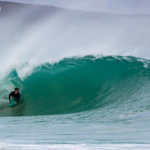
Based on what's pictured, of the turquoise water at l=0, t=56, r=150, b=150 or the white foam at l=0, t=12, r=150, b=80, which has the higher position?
the white foam at l=0, t=12, r=150, b=80

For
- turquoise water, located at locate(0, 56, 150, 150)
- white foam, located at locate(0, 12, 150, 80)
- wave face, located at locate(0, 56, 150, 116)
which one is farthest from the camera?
white foam, located at locate(0, 12, 150, 80)

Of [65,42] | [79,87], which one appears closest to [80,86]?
[79,87]

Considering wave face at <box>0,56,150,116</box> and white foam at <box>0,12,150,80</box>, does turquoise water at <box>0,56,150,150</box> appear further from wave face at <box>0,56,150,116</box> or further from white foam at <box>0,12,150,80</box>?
white foam at <box>0,12,150,80</box>

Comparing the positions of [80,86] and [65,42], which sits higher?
[65,42]

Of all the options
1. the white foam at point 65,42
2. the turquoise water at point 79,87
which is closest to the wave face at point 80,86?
the turquoise water at point 79,87

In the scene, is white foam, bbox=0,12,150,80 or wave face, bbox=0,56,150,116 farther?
white foam, bbox=0,12,150,80

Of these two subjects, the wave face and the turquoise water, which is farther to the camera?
the wave face

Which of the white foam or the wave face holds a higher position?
the white foam

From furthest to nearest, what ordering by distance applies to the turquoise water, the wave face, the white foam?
the white foam < the wave face < the turquoise water

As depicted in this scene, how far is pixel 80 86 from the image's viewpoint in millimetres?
5242

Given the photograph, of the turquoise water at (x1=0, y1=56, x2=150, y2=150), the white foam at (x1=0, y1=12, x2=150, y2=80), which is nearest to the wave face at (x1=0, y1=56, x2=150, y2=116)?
the turquoise water at (x1=0, y1=56, x2=150, y2=150)

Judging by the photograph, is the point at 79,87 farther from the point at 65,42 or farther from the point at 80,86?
the point at 65,42

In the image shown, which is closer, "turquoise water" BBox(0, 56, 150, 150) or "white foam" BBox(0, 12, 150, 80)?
"turquoise water" BBox(0, 56, 150, 150)

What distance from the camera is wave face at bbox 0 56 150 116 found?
405cm
